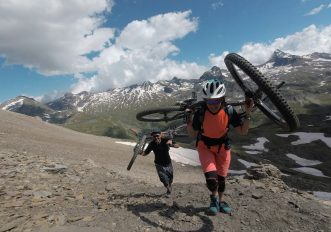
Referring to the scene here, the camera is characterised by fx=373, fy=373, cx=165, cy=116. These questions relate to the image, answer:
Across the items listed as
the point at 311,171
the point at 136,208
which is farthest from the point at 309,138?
the point at 136,208

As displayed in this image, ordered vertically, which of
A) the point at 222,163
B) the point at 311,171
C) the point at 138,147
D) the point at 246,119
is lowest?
the point at 311,171

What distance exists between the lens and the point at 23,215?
12.6m

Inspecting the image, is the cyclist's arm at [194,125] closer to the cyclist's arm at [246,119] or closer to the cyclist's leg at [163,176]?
the cyclist's arm at [246,119]

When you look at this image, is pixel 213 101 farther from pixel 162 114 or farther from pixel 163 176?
pixel 163 176

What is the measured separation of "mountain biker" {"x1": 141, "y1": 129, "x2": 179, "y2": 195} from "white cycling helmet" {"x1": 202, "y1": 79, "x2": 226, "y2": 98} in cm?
623

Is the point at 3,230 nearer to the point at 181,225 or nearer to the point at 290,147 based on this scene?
the point at 181,225

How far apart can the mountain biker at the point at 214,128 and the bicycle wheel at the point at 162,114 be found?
1.27m

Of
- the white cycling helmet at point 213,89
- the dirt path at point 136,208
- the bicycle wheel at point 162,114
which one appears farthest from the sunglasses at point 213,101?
the dirt path at point 136,208

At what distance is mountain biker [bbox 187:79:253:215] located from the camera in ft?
34.2

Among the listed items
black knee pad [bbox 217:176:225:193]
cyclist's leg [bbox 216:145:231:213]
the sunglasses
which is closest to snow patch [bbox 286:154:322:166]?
black knee pad [bbox 217:176:225:193]

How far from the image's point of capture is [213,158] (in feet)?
36.4

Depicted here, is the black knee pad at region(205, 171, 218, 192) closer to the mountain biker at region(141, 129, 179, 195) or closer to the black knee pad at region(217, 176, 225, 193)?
the black knee pad at region(217, 176, 225, 193)

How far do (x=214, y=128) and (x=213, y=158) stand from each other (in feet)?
3.26

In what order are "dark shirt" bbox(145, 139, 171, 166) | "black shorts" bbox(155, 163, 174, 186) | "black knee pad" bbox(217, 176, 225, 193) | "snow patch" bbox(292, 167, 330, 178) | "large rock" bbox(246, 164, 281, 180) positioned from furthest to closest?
"snow patch" bbox(292, 167, 330, 178)
"large rock" bbox(246, 164, 281, 180)
"dark shirt" bbox(145, 139, 171, 166)
"black shorts" bbox(155, 163, 174, 186)
"black knee pad" bbox(217, 176, 225, 193)
